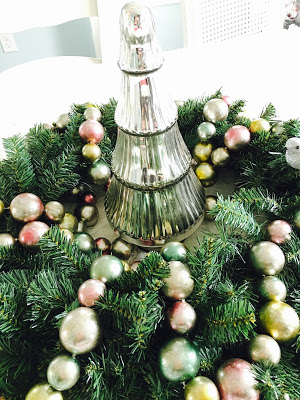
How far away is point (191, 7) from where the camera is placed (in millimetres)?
956

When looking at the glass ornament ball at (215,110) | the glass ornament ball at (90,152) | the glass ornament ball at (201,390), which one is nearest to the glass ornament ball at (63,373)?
the glass ornament ball at (201,390)

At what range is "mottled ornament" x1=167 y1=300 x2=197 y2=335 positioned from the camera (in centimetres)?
42

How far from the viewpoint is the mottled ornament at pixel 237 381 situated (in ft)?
1.28

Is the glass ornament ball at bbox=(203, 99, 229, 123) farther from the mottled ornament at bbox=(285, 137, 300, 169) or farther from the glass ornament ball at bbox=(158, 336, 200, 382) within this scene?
the glass ornament ball at bbox=(158, 336, 200, 382)

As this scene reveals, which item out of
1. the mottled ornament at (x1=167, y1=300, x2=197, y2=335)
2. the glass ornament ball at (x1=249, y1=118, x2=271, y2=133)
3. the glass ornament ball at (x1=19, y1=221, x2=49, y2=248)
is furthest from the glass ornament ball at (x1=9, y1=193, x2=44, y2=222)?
the glass ornament ball at (x1=249, y1=118, x2=271, y2=133)

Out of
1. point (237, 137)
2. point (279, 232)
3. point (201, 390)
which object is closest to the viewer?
point (201, 390)

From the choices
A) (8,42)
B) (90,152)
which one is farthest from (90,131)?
(8,42)

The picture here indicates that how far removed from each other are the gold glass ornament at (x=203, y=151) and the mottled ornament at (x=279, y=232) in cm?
19

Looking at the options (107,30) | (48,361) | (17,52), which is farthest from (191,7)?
(17,52)

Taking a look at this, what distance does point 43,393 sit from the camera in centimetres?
40

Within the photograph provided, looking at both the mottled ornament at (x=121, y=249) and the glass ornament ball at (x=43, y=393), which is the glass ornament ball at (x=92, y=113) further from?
the glass ornament ball at (x=43, y=393)

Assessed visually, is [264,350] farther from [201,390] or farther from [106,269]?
[106,269]

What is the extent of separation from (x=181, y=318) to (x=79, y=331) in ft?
0.35

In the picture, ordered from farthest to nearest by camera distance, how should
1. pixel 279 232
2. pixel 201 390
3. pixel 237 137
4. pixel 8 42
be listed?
pixel 8 42 < pixel 237 137 < pixel 279 232 < pixel 201 390
